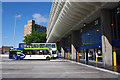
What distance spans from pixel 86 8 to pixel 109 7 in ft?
8.77

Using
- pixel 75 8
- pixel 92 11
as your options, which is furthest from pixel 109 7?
pixel 75 8

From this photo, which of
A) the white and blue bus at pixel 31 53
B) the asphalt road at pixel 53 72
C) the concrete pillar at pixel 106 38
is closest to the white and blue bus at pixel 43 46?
the white and blue bus at pixel 31 53

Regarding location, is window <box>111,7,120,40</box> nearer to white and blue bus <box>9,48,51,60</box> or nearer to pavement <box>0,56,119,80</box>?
pavement <box>0,56,119,80</box>

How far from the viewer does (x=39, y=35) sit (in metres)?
57.1

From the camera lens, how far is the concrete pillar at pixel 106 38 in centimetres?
1550

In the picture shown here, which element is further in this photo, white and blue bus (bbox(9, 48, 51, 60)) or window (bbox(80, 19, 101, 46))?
white and blue bus (bbox(9, 48, 51, 60))

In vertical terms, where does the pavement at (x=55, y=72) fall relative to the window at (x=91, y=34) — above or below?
below

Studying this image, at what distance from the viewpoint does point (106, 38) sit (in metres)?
15.7

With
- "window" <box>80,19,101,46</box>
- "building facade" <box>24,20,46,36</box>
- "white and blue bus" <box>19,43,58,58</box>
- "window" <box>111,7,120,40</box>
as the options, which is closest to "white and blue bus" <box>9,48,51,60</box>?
"white and blue bus" <box>19,43,58,58</box>

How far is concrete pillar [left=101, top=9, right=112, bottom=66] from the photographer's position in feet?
50.9

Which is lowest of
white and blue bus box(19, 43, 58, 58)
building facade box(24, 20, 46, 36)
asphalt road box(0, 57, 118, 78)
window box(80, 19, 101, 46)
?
asphalt road box(0, 57, 118, 78)

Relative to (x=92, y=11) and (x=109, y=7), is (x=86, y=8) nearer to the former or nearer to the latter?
(x=92, y=11)

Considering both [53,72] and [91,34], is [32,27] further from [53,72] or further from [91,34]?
[53,72]

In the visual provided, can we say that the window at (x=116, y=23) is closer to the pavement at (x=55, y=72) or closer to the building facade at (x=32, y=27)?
the pavement at (x=55, y=72)
